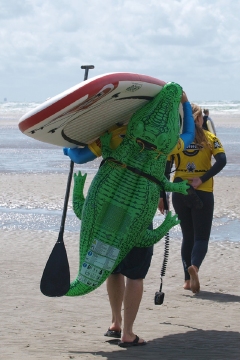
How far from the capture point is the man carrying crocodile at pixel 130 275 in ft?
18.1

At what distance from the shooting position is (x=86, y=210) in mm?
5469

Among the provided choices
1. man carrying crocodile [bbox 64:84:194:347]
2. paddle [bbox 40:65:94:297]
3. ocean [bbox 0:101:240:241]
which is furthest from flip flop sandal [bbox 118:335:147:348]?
ocean [bbox 0:101:240:241]

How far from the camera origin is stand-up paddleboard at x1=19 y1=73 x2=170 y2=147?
493 centimetres

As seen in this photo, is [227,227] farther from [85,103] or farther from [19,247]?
[85,103]

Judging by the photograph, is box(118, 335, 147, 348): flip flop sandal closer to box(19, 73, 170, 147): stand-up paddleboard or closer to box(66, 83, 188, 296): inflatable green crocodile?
box(66, 83, 188, 296): inflatable green crocodile

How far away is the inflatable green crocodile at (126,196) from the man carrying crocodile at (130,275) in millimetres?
46

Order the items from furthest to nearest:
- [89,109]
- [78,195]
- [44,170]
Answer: [44,170] → [78,195] → [89,109]

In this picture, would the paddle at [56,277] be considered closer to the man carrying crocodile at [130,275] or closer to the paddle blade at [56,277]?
the paddle blade at [56,277]

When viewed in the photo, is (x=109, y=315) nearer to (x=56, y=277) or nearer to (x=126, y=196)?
(x=56, y=277)

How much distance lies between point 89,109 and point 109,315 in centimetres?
215

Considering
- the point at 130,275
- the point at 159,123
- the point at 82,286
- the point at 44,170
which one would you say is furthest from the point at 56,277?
the point at 44,170

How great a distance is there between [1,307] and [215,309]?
194cm

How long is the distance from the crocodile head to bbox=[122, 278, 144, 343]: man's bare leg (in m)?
0.99

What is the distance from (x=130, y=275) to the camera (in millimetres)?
5520
